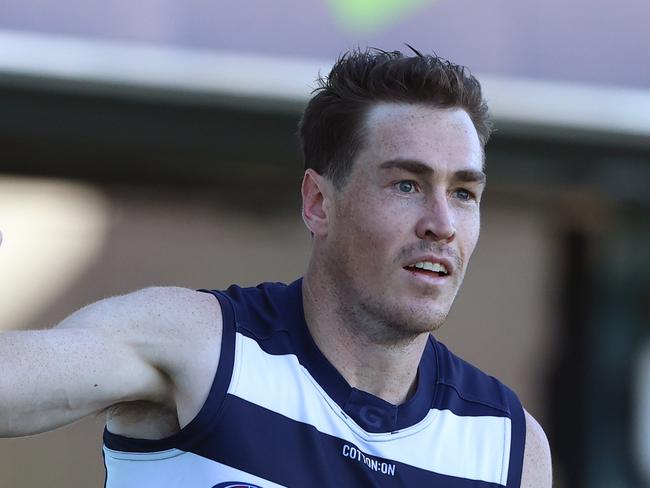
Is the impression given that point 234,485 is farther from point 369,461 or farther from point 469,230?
point 469,230

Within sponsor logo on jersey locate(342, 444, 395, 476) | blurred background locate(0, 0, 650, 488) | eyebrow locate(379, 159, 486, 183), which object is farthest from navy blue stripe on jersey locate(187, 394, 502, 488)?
blurred background locate(0, 0, 650, 488)

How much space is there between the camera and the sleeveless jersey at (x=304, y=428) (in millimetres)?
2521

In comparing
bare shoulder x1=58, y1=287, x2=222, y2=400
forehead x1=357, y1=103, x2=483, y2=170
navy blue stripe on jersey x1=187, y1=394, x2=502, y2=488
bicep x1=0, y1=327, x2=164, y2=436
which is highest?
forehead x1=357, y1=103, x2=483, y2=170

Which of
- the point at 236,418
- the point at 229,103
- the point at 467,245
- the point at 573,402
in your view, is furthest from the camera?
the point at 573,402

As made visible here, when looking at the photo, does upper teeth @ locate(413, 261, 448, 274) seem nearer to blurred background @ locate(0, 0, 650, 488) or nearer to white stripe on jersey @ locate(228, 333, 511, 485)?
white stripe on jersey @ locate(228, 333, 511, 485)

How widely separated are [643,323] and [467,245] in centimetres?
450

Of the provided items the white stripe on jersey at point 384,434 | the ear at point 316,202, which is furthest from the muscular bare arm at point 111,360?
the ear at point 316,202

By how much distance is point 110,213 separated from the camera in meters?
6.60

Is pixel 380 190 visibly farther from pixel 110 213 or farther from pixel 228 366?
pixel 110 213

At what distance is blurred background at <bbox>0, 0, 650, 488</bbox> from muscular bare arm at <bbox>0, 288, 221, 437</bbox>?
3.79 metres

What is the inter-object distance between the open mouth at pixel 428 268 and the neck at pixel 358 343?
6.1 inches

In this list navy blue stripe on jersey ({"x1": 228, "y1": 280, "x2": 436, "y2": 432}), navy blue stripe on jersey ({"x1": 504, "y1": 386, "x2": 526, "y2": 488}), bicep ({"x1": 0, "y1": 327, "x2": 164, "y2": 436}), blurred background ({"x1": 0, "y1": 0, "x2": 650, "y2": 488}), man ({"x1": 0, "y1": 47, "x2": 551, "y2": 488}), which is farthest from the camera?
blurred background ({"x1": 0, "y1": 0, "x2": 650, "y2": 488})

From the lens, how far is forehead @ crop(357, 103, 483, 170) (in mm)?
2762

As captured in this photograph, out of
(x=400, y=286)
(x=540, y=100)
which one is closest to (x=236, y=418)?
(x=400, y=286)
